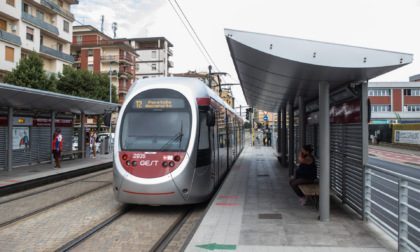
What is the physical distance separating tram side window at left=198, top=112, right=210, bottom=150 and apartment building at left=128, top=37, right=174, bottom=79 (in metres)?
69.0

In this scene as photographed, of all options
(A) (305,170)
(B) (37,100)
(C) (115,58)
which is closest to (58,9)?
(C) (115,58)

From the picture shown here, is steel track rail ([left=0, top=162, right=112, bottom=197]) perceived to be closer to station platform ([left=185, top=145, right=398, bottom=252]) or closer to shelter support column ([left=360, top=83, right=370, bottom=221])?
station platform ([left=185, top=145, right=398, bottom=252])

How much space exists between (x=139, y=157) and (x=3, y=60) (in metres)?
31.9

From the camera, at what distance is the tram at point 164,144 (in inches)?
276

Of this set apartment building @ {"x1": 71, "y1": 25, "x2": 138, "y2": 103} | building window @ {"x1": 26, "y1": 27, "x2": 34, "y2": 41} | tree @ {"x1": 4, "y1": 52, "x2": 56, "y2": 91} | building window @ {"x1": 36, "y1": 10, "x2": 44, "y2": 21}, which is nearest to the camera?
tree @ {"x1": 4, "y1": 52, "x2": 56, "y2": 91}

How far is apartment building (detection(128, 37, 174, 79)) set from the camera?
3039 inches

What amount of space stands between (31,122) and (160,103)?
34.0ft

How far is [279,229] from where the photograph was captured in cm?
556

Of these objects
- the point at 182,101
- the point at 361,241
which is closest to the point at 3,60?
the point at 182,101

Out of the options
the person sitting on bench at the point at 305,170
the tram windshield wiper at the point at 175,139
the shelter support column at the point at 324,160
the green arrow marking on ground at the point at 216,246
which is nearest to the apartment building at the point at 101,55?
the tram windshield wiper at the point at 175,139

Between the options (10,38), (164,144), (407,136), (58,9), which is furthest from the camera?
(58,9)

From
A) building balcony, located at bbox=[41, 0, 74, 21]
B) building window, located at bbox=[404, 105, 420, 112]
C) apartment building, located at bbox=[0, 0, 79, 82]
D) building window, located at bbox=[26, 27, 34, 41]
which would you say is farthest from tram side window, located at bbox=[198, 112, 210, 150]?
building window, located at bbox=[404, 105, 420, 112]

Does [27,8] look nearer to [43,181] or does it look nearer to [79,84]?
[79,84]

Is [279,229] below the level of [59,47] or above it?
below
